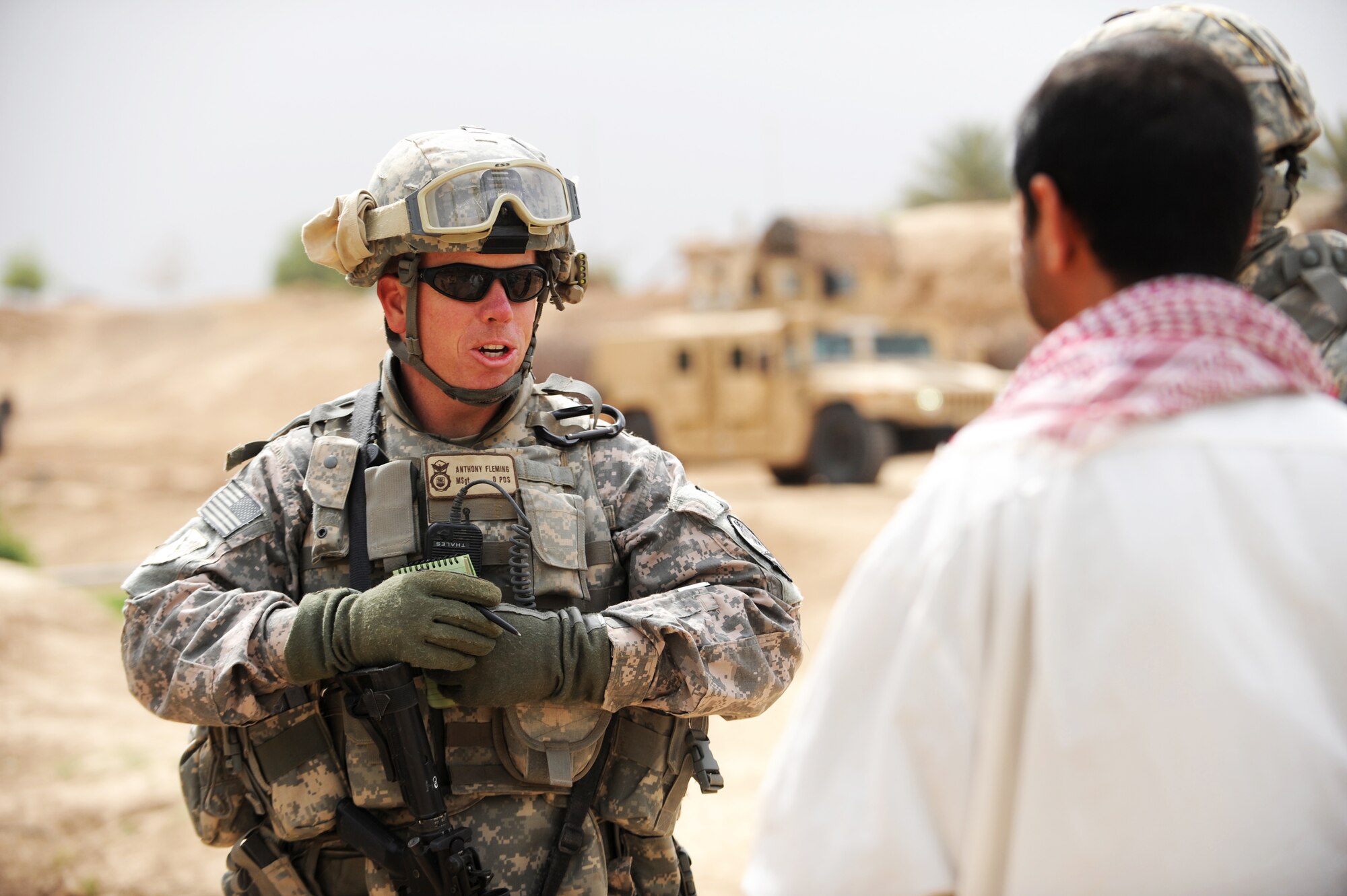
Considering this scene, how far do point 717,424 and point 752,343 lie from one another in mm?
1238

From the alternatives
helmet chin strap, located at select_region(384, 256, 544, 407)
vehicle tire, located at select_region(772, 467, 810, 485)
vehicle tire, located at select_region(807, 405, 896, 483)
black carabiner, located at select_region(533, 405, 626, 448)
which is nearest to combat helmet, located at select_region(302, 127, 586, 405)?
helmet chin strap, located at select_region(384, 256, 544, 407)

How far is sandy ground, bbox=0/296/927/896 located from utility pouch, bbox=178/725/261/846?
2.54 meters

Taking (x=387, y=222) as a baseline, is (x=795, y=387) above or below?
below

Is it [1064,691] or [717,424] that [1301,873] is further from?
[717,424]

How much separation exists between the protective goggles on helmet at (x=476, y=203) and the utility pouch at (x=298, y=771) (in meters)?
0.97

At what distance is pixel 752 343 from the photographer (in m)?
16.5

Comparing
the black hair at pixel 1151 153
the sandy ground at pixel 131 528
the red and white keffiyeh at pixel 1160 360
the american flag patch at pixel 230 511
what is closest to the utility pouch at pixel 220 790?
the american flag patch at pixel 230 511

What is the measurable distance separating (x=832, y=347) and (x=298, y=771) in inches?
590

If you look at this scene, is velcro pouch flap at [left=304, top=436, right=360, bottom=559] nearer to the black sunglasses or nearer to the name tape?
the name tape

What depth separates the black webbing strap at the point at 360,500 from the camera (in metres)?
2.37

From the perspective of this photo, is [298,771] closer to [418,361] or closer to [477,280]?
[418,361]

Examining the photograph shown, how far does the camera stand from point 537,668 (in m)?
2.18

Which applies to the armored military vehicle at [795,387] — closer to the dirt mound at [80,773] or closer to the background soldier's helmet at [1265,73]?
the dirt mound at [80,773]

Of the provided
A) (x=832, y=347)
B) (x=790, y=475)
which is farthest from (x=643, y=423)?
(x=832, y=347)
